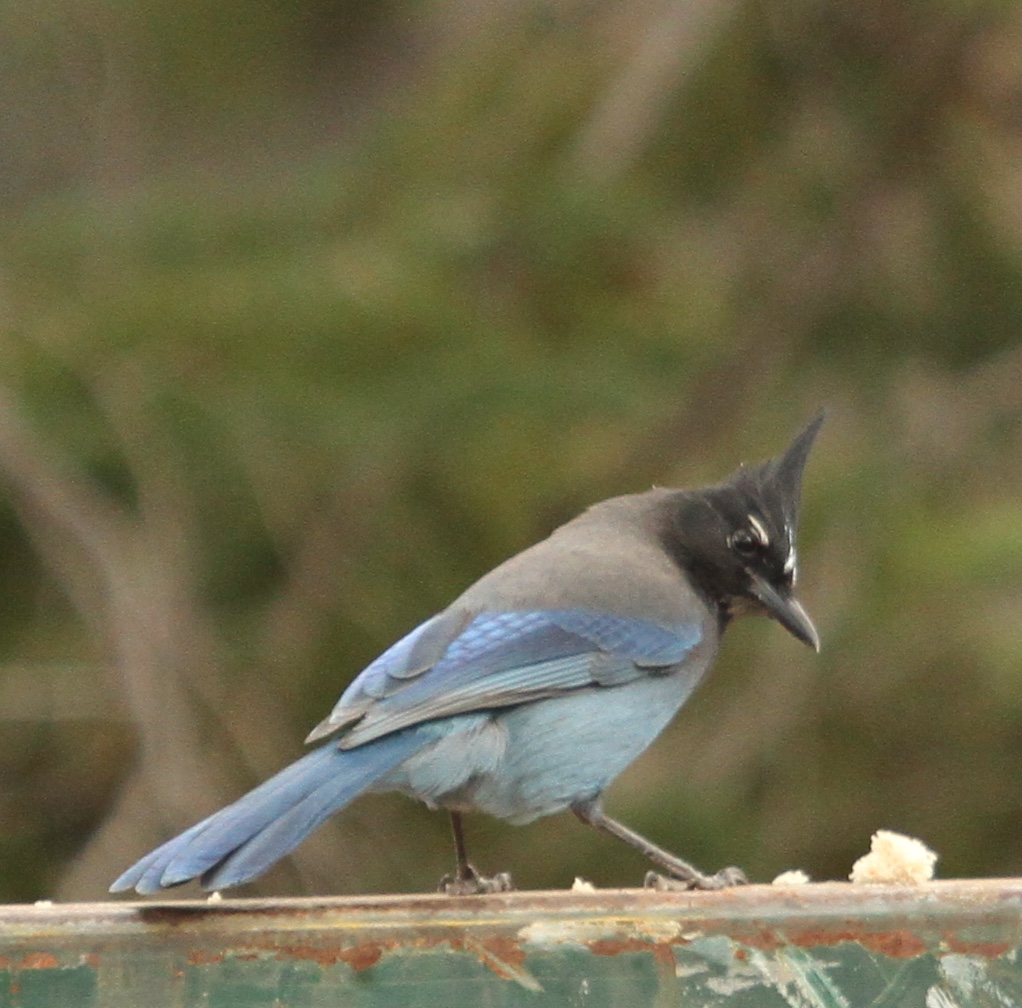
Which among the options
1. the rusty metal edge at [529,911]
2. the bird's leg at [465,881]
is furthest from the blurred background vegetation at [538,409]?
Answer: the rusty metal edge at [529,911]

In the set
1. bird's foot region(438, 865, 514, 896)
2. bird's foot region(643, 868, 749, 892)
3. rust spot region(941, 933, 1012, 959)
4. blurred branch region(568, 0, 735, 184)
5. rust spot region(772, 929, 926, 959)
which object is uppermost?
blurred branch region(568, 0, 735, 184)

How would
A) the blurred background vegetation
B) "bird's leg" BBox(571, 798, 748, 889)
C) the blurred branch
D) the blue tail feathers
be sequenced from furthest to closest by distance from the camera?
the blurred branch < the blurred background vegetation < "bird's leg" BBox(571, 798, 748, 889) < the blue tail feathers

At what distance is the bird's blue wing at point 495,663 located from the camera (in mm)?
3594

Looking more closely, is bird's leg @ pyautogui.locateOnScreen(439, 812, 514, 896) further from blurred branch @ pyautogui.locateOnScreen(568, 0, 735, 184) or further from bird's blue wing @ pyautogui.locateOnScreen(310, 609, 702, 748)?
blurred branch @ pyautogui.locateOnScreen(568, 0, 735, 184)

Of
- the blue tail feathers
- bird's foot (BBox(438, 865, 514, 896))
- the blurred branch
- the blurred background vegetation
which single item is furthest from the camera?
the blurred branch

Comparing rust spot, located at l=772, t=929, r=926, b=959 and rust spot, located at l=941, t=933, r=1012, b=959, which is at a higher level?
rust spot, located at l=772, t=929, r=926, b=959

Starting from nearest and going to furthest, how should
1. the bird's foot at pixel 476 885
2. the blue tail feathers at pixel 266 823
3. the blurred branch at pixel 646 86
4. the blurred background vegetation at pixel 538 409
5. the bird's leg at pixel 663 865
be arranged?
the blue tail feathers at pixel 266 823, the bird's foot at pixel 476 885, the bird's leg at pixel 663 865, the blurred background vegetation at pixel 538 409, the blurred branch at pixel 646 86

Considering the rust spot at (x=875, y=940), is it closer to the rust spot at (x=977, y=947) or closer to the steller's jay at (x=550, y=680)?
the rust spot at (x=977, y=947)

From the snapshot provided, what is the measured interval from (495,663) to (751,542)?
0.95m

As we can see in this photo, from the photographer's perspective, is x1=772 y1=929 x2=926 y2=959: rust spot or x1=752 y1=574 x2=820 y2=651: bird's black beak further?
x1=752 y1=574 x2=820 y2=651: bird's black beak

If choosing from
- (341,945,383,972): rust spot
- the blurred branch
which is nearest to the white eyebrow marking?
(341,945,383,972): rust spot

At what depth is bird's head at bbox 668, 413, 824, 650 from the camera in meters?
4.60

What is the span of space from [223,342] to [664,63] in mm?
2048

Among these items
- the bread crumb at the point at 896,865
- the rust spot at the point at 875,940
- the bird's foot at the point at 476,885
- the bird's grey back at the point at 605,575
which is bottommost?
the rust spot at the point at 875,940
